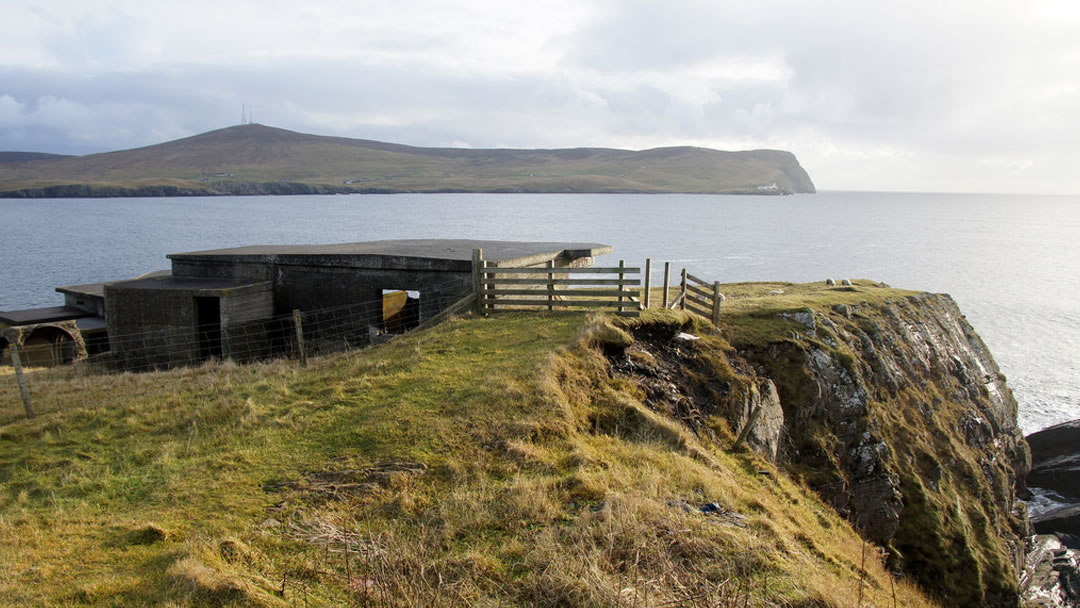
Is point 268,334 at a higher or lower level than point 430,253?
lower

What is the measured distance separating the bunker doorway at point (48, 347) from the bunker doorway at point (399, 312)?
14.8 metres

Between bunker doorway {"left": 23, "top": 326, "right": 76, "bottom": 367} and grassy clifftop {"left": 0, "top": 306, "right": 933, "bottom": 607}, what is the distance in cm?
1577

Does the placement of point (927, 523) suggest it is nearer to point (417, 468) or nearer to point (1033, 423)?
point (417, 468)

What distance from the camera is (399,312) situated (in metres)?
26.0

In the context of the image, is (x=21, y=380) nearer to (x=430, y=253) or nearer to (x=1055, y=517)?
(x=430, y=253)

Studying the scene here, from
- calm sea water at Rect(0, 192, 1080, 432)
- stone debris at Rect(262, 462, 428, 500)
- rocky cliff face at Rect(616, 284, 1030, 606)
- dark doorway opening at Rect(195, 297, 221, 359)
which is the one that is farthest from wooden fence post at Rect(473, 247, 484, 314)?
calm sea water at Rect(0, 192, 1080, 432)

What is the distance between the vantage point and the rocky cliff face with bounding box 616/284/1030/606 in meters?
17.2

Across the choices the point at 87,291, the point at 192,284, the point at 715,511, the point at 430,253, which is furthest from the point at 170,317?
the point at 87,291

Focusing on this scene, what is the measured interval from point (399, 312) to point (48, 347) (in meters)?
16.5

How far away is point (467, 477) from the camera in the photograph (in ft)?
32.9

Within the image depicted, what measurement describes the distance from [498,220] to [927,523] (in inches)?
4347

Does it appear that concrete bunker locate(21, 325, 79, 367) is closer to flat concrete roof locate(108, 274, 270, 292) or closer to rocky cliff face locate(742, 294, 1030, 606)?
flat concrete roof locate(108, 274, 270, 292)

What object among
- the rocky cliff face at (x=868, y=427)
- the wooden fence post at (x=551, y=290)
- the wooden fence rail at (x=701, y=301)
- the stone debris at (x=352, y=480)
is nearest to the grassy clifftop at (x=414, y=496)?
the stone debris at (x=352, y=480)

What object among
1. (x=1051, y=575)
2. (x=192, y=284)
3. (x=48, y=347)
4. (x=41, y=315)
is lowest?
(x=1051, y=575)
